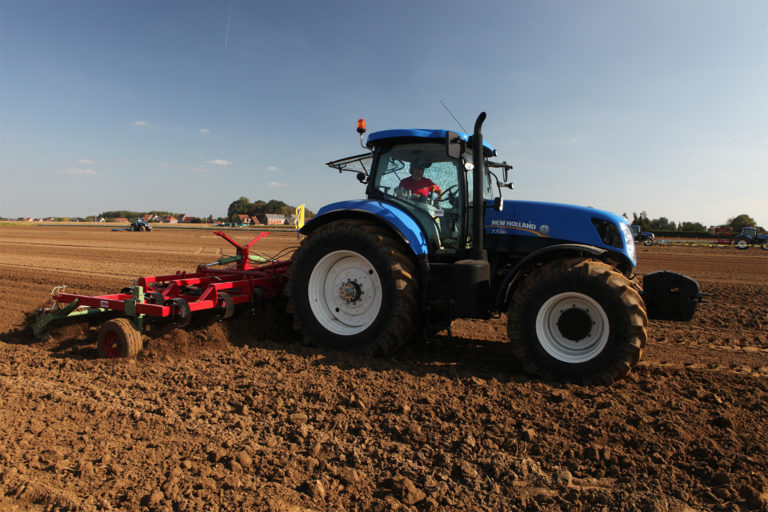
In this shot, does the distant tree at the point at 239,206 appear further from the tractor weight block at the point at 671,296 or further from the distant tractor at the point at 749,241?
the tractor weight block at the point at 671,296

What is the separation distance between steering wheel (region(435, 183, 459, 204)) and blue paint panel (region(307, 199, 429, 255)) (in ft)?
1.12

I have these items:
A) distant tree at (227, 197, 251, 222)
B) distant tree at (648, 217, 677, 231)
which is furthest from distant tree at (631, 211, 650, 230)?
distant tree at (227, 197, 251, 222)

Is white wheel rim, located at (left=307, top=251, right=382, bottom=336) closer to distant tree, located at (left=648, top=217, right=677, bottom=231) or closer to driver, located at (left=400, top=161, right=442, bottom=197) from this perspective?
driver, located at (left=400, top=161, right=442, bottom=197)

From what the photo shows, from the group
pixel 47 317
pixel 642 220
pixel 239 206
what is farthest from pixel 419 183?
pixel 239 206

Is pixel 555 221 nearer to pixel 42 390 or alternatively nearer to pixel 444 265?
pixel 444 265

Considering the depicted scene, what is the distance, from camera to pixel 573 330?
3.77 metres

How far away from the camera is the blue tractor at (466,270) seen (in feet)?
12.2

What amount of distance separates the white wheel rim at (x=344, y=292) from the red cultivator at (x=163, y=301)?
87 centimetres

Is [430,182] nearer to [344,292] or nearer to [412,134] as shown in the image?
[412,134]

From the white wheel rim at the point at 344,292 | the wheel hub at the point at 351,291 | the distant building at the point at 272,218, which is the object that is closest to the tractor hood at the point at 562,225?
the white wheel rim at the point at 344,292

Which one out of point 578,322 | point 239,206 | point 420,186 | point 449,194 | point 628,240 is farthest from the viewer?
point 239,206

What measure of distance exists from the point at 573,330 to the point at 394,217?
1.81 metres

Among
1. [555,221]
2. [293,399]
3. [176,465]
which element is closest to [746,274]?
[555,221]

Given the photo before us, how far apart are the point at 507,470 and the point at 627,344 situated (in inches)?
61.6
